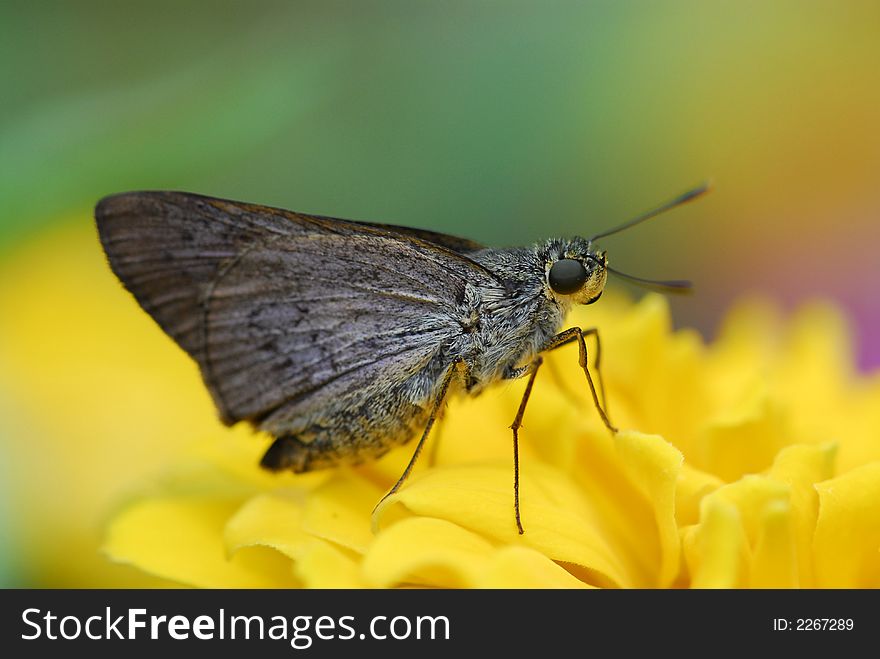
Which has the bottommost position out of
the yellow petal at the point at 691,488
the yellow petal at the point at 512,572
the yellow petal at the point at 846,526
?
the yellow petal at the point at 512,572

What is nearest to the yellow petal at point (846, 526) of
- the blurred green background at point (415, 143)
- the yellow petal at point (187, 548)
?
the yellow petal at point (187, 548)

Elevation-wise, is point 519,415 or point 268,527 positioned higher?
point 519,415

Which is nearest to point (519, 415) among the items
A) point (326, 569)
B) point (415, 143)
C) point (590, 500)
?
point (590, 500)

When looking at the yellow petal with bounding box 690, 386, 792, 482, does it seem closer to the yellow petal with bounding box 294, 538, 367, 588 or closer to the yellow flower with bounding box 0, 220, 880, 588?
the yellow flower with bounding box 0, 220, 880, 588

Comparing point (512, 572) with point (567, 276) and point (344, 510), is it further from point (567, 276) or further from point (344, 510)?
point (567, 276)

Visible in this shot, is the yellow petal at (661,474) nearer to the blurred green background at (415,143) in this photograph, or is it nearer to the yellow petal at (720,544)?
the yellow petal at (720,544)

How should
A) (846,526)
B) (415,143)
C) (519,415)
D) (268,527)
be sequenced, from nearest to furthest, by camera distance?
(846,526), (268,527), (519,415), (415,143)

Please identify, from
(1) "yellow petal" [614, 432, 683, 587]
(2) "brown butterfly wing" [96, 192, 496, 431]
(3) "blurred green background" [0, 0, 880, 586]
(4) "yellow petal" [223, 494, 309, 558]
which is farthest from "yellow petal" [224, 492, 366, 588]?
(3) "blurred green background" [0, 0, 880, 586]
